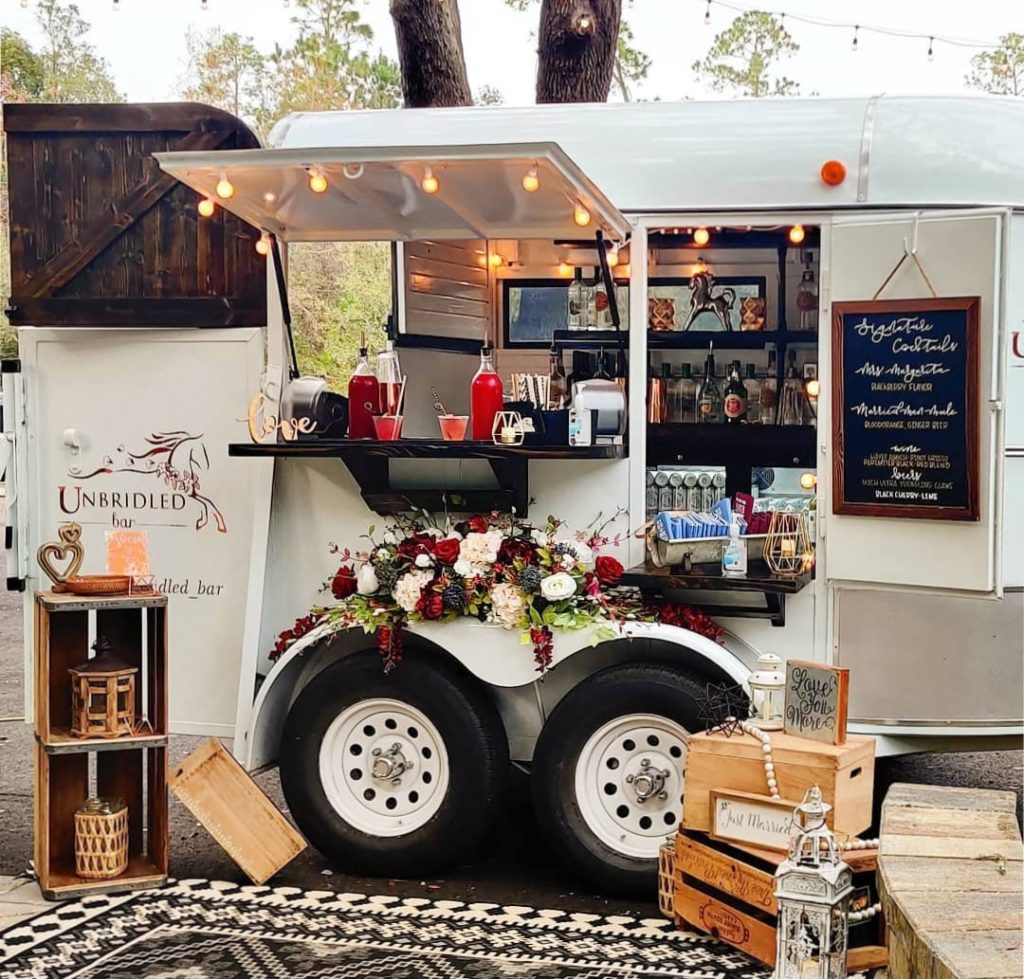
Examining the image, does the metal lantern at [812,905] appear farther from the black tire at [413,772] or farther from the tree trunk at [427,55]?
the tree trunk at [427,55]

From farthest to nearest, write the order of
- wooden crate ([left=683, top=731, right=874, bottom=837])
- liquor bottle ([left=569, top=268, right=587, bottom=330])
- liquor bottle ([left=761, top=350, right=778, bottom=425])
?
liquor bottle ([left=569, top=268, right=587, bottom=330]), liquor bottle ([left=761, top=350, right=778, bottom=425]), wooden crate ([left=683, top=731, right=874, bottom=837])

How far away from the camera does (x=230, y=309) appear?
518 centimetres

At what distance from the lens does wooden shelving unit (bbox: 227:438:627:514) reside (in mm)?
4770

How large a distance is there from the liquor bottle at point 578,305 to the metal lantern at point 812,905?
2.98m

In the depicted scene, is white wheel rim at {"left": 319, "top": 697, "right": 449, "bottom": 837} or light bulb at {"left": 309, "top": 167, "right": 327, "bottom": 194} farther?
white wheel rim at {"left": 319, "top": 697, "right": 449, "bottom": 837}

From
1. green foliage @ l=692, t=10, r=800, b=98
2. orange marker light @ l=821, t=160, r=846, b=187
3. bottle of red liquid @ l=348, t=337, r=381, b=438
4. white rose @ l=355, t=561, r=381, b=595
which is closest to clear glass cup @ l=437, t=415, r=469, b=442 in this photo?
bottle of red liquid @ l=348, t=337, r=381, b=438

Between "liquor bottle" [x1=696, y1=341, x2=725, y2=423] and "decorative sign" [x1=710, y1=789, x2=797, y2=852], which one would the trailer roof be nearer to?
"liquor bottle" [x1=696, y1=341, x2=725, y2=423]

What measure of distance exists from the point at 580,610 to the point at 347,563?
0.93m

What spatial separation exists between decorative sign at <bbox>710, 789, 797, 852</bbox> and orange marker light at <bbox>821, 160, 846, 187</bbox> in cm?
208

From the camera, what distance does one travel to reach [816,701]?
423 centimetres

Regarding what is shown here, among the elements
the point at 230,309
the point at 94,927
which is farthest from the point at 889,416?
the point at 94,927

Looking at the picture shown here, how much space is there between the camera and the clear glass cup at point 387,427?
16.5 ft

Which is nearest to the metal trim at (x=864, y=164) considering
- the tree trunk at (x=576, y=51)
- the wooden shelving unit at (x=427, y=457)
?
the wooden shelving unit at (x=427, y=457)

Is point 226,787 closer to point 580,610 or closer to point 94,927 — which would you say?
point 94,927
